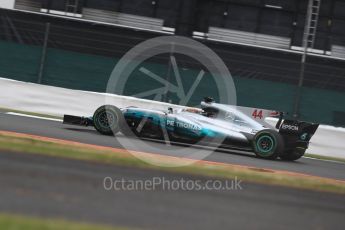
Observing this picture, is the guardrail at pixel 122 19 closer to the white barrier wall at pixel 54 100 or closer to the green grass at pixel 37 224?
the white barrier wall at pixel 54 100

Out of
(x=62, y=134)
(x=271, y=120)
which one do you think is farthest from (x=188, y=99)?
(x=62, y=134)

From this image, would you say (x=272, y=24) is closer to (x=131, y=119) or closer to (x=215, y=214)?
(x=131, y=119)

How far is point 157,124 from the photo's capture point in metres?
12.1

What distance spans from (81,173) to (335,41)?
72.6 ft

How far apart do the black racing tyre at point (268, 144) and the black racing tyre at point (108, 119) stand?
258 centimetres

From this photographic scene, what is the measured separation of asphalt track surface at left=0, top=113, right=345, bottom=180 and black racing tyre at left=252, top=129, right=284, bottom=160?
18cm

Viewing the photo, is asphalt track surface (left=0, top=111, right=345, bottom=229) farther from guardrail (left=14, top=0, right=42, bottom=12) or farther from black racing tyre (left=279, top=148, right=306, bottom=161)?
guardrail (left=14, top=0, right=42, bottom=12)

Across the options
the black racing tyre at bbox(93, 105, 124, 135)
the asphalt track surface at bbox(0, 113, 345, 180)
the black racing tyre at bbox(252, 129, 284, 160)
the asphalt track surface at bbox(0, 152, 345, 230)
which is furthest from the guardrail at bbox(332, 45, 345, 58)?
the asphalt track surface at bbox(0, 152, 345, 230)

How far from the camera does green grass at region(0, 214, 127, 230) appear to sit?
4758 millimetres

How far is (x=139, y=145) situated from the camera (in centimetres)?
1126
